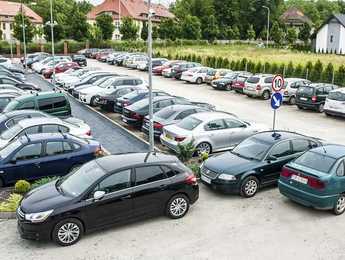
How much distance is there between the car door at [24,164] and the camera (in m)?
12.2

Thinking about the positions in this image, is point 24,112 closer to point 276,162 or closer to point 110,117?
point 110,117

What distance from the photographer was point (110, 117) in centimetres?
2244

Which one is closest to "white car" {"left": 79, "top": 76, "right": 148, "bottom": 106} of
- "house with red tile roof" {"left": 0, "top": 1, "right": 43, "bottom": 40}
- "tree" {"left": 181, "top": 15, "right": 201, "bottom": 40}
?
"tree" {"left": 181, "top": 15, "right": 201, "bottom": 40}

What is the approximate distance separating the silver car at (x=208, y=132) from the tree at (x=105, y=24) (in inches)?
2324

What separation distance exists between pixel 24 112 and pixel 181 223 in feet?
28.3

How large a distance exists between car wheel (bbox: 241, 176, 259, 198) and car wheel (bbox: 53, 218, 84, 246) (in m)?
4.43

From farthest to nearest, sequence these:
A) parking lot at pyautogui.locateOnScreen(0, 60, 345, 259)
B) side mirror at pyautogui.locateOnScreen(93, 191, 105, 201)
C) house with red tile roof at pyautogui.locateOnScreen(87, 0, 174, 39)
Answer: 1. house with red tile roof at pyautogui.locateOnScreen(87, 0, 174, 39)
2. side mirror at pyautogui.locateOnScreen(93, 191, 105, 201)
3. parking lot at pyautogui.locateOnScreen(0, 60, 345, 259)

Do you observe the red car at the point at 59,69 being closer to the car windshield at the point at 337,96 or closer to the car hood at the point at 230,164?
the car windshield at the point at 337,96

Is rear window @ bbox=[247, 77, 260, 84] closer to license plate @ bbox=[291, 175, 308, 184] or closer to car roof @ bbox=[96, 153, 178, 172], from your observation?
license plate @ bbox=[291, 175, 308, 184]

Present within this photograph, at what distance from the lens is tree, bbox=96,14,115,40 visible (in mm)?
71938

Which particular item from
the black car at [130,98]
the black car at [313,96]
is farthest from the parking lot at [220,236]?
the black car at [313,96]

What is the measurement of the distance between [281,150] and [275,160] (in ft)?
1.37

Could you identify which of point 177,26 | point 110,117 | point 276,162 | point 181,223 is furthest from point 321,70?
point 177,26

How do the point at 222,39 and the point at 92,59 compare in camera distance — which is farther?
the point at 222,39
